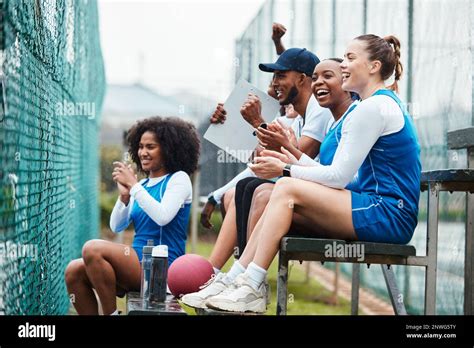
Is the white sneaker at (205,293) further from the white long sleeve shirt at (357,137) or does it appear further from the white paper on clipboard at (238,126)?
the white paper on clipboard at (238,126)

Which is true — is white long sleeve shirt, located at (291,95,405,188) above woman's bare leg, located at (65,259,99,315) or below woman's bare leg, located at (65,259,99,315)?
above

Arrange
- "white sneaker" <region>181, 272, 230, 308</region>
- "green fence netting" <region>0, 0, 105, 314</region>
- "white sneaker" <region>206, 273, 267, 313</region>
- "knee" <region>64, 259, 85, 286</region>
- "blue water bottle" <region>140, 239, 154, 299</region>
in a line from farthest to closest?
"knee" <region>64, 259, 85, 286</region> < "blue water bottle" <region>140, 239, 154, 299</region> < "white sneaker" <region>181, 272, 230, 308</region> < "white sneaker" <region>206, 273, 267, 313</region> < "green fence netting" <region>0, 0, 105, 314</region>

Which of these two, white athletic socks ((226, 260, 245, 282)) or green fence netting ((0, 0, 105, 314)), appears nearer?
green fence netting ((0, 0, 105, 314))

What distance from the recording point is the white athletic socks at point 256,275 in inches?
106

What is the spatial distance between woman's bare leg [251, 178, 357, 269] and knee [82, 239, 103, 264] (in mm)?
663

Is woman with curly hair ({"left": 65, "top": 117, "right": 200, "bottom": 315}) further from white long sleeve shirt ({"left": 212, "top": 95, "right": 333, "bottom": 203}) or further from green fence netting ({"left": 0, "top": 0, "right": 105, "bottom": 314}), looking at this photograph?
white long sleeve shirt ({"left": 212, "top": 95, "right": 333, "bottom": 203})

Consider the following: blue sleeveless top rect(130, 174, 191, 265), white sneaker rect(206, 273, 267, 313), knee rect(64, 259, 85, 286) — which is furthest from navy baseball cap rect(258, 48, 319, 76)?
knee rect(64, 259, 85, 286)

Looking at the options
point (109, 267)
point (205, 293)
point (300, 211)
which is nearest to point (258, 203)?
point (300, 211)

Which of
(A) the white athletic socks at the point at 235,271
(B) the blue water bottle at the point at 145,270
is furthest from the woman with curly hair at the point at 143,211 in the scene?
(A) the white athletic socks at the point at 235,271

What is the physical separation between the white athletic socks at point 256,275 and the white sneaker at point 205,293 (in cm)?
14

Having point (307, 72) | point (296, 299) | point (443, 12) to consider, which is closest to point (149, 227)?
point (307, 72)

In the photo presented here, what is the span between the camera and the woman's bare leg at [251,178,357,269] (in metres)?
2.70

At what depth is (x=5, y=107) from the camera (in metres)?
2.37
